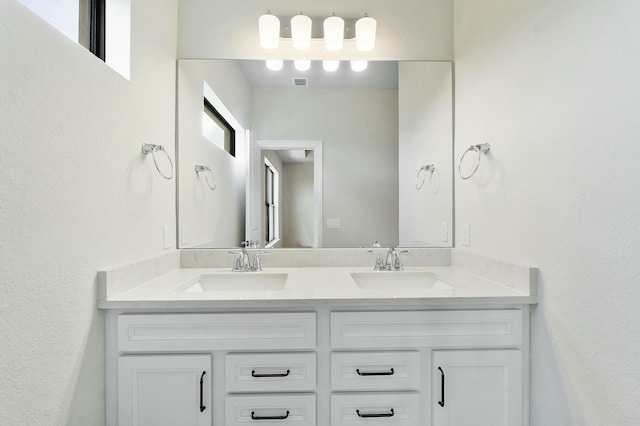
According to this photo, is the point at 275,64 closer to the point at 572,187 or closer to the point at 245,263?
the point at 245,263

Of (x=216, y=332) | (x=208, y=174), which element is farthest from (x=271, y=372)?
(x=208, y=174)

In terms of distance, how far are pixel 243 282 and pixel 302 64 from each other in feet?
4.09

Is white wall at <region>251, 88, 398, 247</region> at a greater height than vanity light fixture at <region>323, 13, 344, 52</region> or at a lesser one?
lesser

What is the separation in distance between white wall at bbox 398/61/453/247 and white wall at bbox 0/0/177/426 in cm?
136

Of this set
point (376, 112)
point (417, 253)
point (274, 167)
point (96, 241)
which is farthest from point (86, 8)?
point (417, 253)

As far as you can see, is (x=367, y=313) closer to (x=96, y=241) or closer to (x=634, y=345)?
(x=634, y=345)

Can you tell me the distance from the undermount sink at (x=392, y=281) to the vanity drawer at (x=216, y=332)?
21.0 inches

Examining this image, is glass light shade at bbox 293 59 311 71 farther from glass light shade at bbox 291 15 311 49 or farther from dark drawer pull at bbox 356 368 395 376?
dark drawer pull at bbox 356 368 395 376

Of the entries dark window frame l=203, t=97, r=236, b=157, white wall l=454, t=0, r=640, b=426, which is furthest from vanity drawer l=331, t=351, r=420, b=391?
dark window frame l=203, t=97, r=236, b=157

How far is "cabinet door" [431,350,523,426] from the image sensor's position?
126cm

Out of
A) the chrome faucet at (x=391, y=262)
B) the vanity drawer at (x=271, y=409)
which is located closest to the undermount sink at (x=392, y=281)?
the chrome faucet at (x=391, y=262)

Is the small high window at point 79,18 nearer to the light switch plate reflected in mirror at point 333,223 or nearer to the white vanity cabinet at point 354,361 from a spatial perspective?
the white vanity cabinet at point 354,361

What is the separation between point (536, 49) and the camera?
121 centimetres

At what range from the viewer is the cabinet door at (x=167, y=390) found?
1227mm
